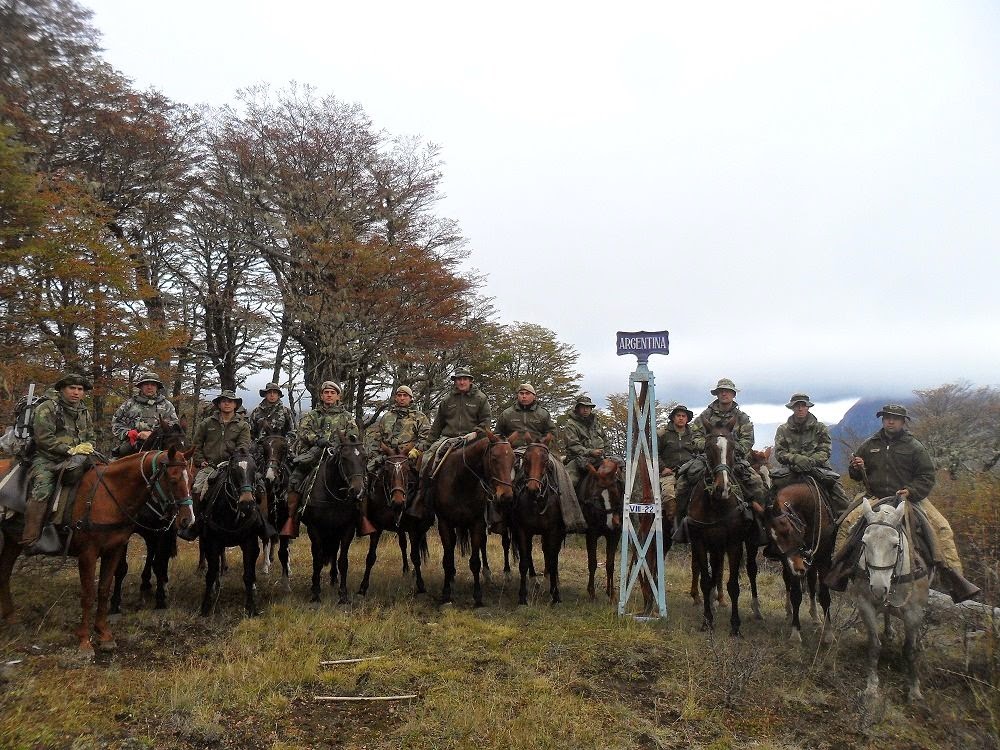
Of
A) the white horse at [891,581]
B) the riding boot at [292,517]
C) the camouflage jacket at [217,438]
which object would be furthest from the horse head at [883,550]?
the camouflage jacket at [217,438]

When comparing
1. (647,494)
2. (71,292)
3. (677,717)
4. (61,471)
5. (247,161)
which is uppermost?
(247,161)

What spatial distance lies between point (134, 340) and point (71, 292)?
203cm

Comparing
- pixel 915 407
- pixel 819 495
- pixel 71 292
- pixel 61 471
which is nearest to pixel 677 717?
pixel 819 495

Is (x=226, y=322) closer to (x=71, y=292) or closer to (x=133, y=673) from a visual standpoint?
(x=71, y=292)

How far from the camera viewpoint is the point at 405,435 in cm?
1127

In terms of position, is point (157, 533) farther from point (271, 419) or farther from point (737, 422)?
point (737, 422)

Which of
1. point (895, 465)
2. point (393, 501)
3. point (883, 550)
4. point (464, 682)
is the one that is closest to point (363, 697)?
point (464, 682)

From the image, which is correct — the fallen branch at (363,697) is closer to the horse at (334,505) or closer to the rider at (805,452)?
the horse at (334,505)

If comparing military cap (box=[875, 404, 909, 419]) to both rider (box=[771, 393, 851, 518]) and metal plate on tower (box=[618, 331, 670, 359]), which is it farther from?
metal plate on tower (box=[618, 331, 670, 359])

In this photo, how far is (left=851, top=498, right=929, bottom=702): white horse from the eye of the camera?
610 centimetres

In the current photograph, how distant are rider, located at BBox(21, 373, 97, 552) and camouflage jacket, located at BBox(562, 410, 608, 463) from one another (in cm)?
731

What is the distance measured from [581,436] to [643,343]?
10.1ft

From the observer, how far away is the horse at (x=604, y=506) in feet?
33.5

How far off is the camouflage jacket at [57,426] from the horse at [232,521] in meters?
1.69
